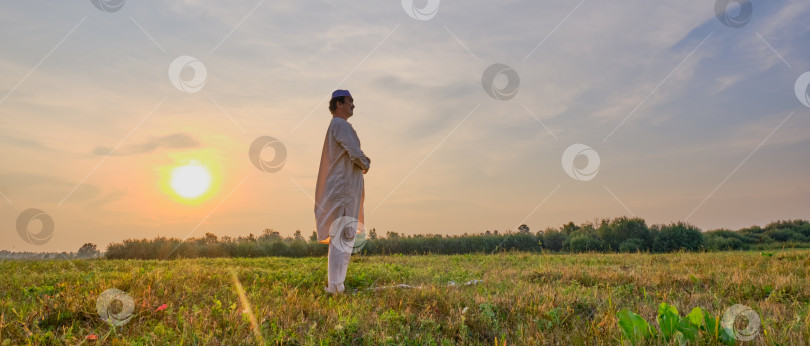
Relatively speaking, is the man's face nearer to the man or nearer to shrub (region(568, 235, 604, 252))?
the man

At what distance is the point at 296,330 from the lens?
385 cm

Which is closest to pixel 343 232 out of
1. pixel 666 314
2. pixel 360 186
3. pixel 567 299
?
pixel 360 186

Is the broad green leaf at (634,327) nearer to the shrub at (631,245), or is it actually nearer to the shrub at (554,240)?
the shrub at (631,245)

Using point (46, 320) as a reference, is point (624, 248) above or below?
above

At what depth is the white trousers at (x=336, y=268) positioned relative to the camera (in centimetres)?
614

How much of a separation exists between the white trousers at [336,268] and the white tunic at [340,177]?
0.81 feet

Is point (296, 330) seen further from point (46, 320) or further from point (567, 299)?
point (567, 299)

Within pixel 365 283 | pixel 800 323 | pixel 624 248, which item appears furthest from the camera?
pixel 624 248

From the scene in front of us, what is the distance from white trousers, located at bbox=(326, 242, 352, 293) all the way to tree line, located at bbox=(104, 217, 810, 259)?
12364 millimetres

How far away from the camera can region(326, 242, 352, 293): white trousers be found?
242 inches

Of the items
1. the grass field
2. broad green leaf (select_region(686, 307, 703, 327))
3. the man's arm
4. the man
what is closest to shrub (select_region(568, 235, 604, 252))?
the grass field

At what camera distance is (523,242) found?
976 inches

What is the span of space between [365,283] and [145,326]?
11.0 ft

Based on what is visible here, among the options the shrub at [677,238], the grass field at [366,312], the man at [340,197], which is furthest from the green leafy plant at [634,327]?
the shrub at [677,238]
